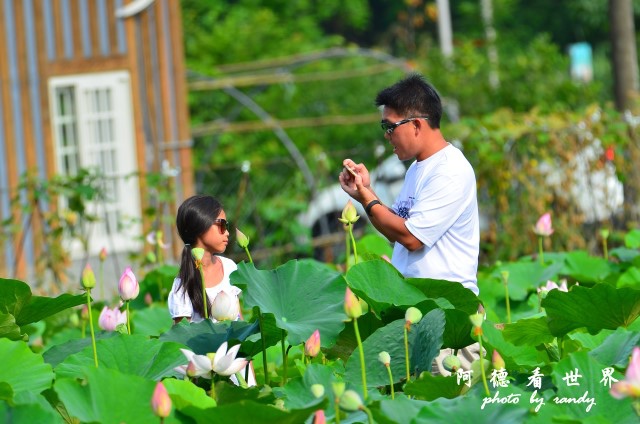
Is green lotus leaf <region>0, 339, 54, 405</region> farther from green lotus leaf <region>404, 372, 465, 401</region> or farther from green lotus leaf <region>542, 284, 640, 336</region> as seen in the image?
green lotus leaf <region>542, 284, 640, 336</region>

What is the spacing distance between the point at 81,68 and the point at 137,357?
8.66 metres

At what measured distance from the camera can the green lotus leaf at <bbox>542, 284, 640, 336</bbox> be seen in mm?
3410

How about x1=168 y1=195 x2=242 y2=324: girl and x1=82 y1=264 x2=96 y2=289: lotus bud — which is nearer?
x1=82 y1=264 x2=96 y2=289: lotus bud

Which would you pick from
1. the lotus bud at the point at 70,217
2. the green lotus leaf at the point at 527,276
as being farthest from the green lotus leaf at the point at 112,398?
the lotus bud at the point at 70,217

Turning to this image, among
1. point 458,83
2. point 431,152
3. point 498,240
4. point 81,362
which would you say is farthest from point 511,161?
point 458,83

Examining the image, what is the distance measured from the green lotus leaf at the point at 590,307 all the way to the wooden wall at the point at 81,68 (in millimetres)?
7313

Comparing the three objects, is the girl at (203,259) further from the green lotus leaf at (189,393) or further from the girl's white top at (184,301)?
the green lotus leaf at (189,393)

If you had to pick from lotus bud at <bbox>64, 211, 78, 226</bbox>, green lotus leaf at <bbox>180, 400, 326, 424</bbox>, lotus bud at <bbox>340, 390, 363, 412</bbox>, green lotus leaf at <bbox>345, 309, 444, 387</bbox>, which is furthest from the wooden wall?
lotus bud at <bbox>340, 390, 363, 412</bbox>

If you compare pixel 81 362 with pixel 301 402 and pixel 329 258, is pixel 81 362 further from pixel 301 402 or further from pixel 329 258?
pixel 329 258

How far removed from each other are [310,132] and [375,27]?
48.9 feet

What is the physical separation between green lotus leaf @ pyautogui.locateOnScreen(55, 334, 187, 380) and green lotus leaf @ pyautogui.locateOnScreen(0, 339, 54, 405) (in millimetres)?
90

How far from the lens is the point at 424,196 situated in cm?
378

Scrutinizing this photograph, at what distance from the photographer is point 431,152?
152 inches

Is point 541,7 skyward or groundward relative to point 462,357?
skyward
